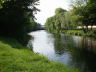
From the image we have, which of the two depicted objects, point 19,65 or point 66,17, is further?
point 66,17

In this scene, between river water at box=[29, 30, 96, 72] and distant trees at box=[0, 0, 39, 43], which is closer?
river water at box=[29, 30, 96, 72]

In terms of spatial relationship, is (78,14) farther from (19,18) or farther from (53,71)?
(53,71)

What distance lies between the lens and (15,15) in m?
27.6

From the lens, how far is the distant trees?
26797 mm

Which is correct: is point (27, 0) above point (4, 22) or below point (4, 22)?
above

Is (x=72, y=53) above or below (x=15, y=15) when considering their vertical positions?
below

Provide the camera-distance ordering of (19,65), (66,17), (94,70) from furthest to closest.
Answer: (66,17) < (94,70) < (19,65)

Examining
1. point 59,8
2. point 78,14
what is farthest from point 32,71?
point 59,8

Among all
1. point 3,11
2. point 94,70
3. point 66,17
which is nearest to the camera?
point 94,70

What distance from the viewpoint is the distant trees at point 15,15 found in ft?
87.9

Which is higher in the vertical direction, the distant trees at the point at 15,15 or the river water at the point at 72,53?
the distant trees at the point at 15,15

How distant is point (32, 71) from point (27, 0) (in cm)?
2239

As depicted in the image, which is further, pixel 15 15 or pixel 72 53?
pixel 15 15

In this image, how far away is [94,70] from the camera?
13.0m
